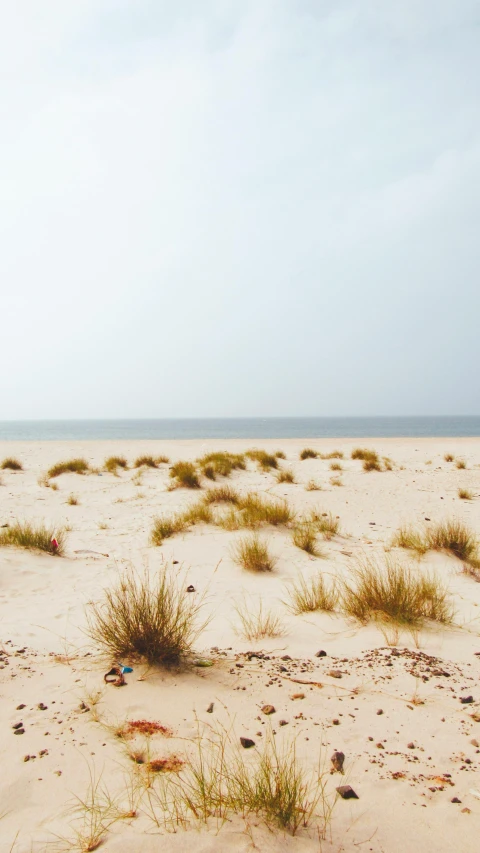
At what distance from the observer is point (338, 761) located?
2215 mm

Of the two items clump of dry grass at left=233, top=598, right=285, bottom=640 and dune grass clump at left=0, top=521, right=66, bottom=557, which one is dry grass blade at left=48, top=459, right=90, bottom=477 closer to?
dune grass clump at left=0, top=521, right=66, bottom=557

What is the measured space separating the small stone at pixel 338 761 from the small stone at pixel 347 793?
0.45 ft

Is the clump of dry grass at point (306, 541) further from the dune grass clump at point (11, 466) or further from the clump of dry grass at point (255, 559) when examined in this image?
the dune grass clump at point (11, 466)

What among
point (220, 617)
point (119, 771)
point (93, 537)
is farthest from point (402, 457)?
point (119, 771)

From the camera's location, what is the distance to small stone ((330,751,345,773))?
86.3 inches

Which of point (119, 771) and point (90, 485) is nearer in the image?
point (119, 771)

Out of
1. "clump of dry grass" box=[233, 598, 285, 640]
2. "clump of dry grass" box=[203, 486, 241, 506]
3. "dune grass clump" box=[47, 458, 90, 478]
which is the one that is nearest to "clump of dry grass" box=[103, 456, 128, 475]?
"dune grass clump" box=[47, 458, 90, 478]

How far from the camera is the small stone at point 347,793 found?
2.01 metres

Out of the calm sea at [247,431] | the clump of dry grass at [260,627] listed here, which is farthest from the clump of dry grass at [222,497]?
the calm sea at [247,431]

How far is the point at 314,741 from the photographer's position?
242cm

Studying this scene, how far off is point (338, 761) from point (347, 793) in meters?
0.19

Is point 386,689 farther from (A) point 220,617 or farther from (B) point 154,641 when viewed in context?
(A) point 220,617

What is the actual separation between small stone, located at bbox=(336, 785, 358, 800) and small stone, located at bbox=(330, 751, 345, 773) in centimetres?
14

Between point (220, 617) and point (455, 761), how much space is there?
2745 millimetres
